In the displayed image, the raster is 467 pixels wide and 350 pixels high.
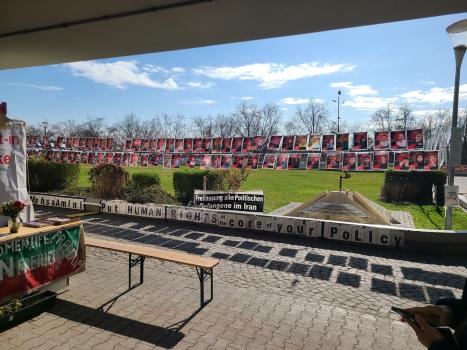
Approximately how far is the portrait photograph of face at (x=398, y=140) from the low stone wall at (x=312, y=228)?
3307 millimetres

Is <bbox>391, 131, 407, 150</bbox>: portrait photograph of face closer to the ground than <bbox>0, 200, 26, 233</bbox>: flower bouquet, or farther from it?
farther from it

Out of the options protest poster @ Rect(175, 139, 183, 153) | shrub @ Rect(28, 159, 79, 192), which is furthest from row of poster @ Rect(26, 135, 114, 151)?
protest poster @ Rect(175, 139, 183, 153)

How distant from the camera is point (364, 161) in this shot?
39.3 ft

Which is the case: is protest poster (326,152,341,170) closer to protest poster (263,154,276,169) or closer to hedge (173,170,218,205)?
protest poster (263,154,276,169)

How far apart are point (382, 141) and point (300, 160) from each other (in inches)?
121

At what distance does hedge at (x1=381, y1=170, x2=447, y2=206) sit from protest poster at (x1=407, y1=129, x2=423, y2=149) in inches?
202

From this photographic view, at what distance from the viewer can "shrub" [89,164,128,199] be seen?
1498cm

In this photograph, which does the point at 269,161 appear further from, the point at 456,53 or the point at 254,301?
the point at 254,301

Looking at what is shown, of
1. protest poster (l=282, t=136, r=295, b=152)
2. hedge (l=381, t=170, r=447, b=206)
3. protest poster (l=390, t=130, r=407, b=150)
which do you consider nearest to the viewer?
protest poster (l=390, t=130, r=407, b=150)

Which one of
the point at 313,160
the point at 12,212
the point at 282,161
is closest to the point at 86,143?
the point at 282,161

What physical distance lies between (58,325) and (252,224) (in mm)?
6517

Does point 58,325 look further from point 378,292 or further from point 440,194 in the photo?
point 440,194

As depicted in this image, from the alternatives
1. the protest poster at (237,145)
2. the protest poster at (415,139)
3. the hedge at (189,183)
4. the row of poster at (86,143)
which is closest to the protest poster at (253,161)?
the protest poster at (237,145)

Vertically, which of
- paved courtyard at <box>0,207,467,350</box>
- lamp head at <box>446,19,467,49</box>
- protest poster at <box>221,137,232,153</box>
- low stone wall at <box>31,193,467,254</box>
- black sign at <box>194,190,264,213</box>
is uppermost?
lamp head at <box>446,19,467,49</box>
